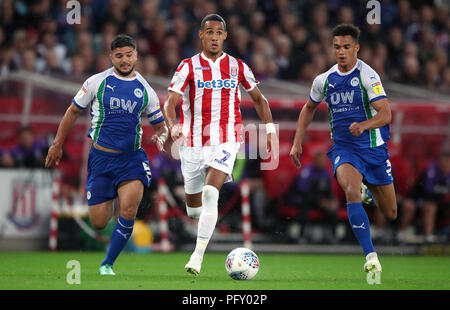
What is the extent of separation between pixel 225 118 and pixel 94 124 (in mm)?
1404

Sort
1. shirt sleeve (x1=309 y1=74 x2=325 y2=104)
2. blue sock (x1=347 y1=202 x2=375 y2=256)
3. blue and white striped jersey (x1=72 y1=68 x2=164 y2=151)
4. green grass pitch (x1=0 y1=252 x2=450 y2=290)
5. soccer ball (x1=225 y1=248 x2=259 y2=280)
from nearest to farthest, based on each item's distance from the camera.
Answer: green grass pitch (x1=0 y1=252 x2=450 y2=290)
soccer ball (x1=225 y1=248 x2=259 y2=280)
blue sock (x1=347 y1=202 x2=375 y2=256)
blue and white striped jersey (x1=72 y1=68 x2=164 y2=151)
shirt sleeve (x1=309 y1=74 x2=325 y2=104)

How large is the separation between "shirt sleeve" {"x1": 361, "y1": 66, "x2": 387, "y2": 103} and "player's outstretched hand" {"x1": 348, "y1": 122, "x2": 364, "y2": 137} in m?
0.57

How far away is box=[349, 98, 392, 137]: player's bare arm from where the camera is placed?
859 centimetres

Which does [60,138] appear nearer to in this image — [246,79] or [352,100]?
[246,79]

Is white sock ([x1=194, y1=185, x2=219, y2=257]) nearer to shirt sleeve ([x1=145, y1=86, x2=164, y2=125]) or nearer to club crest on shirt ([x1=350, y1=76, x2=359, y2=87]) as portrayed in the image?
shirt sleeve ([x1=145, y1=86, x2=164, y2=125])

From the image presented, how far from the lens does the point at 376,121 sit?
8.82 metres

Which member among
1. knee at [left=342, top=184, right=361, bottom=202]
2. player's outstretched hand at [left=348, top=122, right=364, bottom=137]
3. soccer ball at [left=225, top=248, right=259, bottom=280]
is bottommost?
soccer ball at [left=225, top=248, right=259, bottom=280]

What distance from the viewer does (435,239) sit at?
15000 mm

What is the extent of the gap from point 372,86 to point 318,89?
66 centimetres

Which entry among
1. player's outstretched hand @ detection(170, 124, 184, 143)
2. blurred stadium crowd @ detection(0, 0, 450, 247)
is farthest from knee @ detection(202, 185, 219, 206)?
blurred stadium crowd @ detection(0, 0, 450, 247)

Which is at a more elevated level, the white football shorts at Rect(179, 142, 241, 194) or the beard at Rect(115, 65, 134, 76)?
the beard at Rect(115, 65, 134, 76)

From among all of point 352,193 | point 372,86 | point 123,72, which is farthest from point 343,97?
point 123,72
